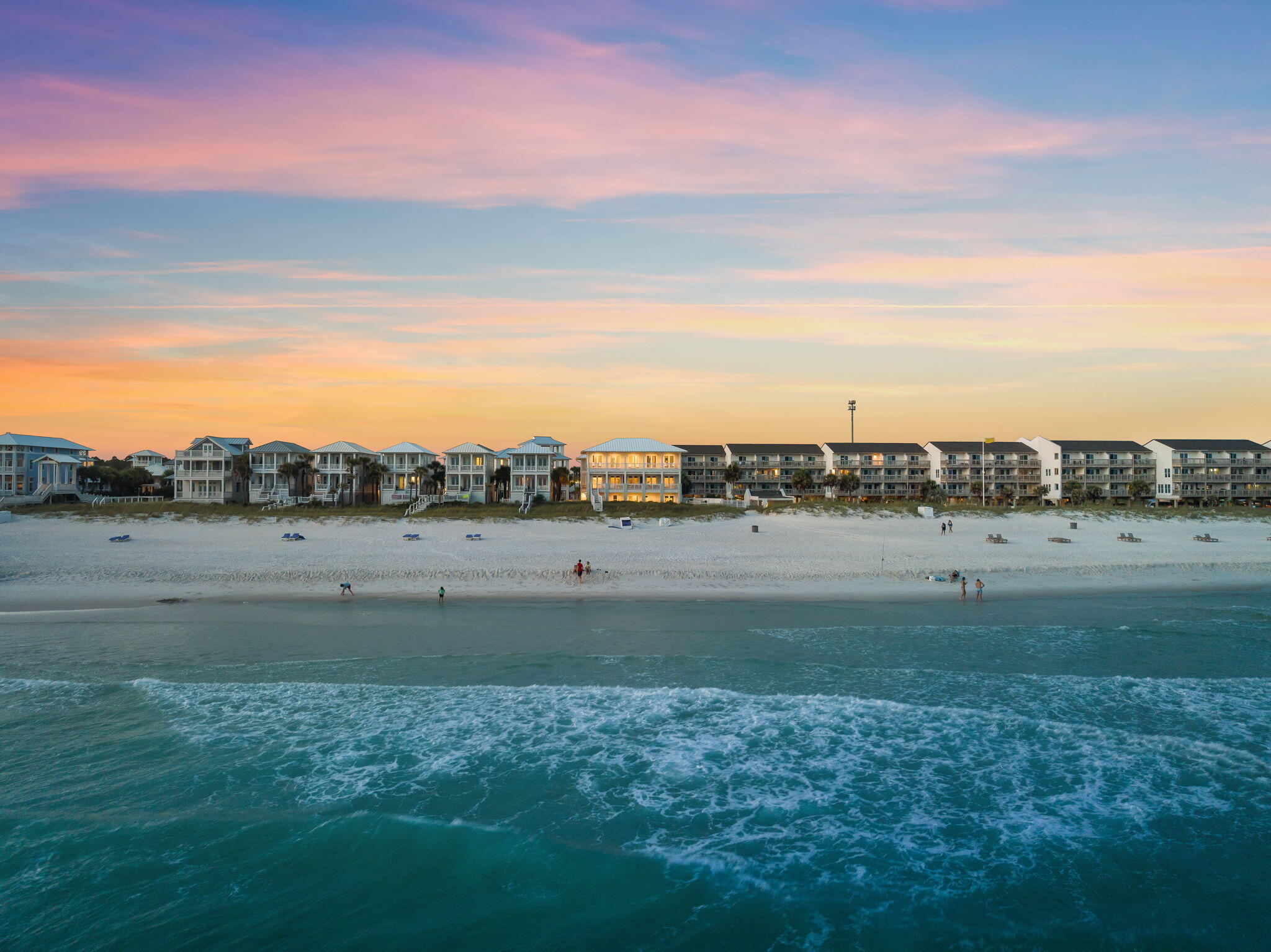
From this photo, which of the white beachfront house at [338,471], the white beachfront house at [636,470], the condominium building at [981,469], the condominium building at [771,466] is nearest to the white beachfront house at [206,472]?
the white beachfront house at [338,471]

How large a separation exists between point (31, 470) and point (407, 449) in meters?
48.7

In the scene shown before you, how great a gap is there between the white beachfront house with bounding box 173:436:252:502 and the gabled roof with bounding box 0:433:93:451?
71.7 feet

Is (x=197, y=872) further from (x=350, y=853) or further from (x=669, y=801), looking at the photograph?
(x=669, y=801)

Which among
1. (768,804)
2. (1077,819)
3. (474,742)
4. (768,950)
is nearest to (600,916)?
(768,950)

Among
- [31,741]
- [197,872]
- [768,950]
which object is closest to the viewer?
[768,950]

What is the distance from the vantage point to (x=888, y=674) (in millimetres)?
→ 22125

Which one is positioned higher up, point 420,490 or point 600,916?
point 420,490

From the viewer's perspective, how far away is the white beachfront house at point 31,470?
78.6 m

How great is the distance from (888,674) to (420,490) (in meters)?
66.7

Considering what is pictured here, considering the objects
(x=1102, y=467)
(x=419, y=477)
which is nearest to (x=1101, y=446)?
(x=1102, y=467)

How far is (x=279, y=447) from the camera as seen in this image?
79500 mm

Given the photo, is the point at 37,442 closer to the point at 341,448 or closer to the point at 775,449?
the point at 341,448

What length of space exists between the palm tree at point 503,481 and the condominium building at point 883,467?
55.5 meters

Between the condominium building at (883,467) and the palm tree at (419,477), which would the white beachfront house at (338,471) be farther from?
the condominium building at (883,467)
